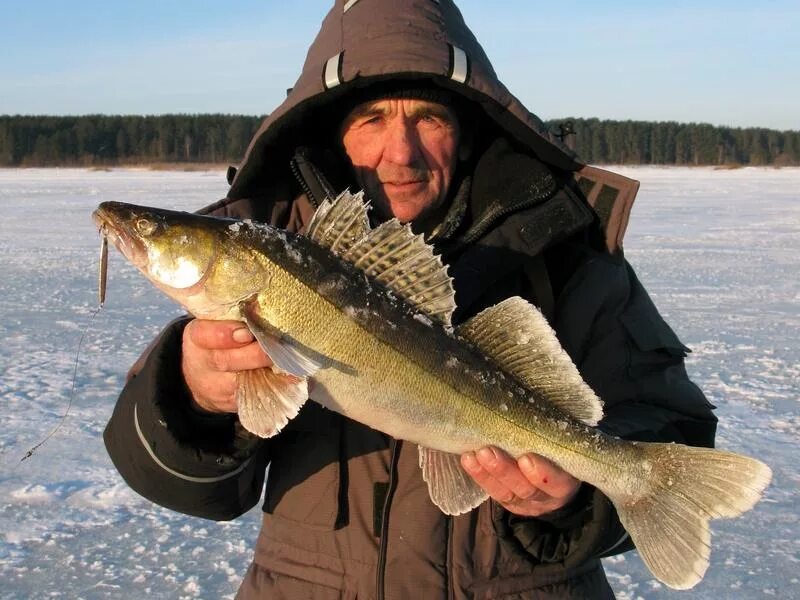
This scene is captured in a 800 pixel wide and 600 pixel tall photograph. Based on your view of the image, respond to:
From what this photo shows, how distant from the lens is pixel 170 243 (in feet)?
6.69

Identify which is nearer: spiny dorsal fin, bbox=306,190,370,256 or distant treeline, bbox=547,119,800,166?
spiny dorsal fin, bbox=306,190,370,256

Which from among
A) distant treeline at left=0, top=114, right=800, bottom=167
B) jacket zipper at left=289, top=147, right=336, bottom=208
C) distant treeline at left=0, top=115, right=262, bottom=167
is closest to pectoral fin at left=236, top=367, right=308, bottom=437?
jacket zipper at left=289, top=147, right=336, bottom=208

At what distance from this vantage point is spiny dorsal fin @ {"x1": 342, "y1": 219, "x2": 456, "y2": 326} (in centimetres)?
208

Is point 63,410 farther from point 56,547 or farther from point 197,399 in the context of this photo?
point 197,399

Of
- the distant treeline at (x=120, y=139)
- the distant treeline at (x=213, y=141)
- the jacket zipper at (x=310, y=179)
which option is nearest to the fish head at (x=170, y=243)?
the jacket zipper at (x=310, y=179)

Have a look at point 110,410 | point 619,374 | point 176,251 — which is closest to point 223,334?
point 176,251

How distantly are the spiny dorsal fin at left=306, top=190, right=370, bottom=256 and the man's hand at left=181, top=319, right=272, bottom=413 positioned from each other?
0.32 m

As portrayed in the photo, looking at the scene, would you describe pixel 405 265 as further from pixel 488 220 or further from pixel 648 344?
pixel 648 344

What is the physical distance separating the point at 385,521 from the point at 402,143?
1149 millimetres

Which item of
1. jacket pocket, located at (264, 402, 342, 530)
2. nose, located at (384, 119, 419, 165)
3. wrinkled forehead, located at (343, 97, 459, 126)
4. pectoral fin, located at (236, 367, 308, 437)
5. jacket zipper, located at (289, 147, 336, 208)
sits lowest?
jacket pocket, located at (264, 402, 342, 530)

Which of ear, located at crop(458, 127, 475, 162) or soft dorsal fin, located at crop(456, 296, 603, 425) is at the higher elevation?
ear, located at crop(458, 127, 475, 162)

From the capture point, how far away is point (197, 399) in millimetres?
2158

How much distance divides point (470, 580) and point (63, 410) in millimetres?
3715

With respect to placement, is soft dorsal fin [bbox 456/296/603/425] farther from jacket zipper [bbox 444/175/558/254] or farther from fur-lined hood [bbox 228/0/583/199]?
fur-lined hood [bbox 228/0/583/199]
